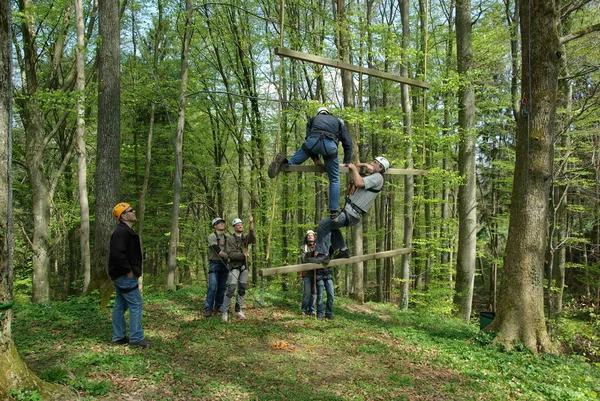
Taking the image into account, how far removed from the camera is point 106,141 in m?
8.05

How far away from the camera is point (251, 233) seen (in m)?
7.60

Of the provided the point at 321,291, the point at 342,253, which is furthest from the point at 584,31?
the point at 321,291

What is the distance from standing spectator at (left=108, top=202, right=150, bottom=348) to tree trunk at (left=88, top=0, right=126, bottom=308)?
2.13m

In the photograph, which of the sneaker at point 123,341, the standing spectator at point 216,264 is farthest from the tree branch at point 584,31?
the sneaker at point 123,341

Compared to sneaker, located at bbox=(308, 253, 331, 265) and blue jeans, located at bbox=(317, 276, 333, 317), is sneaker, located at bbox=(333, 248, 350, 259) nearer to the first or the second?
sneaker, located at bbox=(308, 253, 331, 265)

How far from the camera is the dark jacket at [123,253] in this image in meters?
5.75

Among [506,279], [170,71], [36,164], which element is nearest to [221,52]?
[170,71]

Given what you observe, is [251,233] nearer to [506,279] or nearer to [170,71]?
[506,279]

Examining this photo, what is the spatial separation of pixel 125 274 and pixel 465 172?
35.4 ft

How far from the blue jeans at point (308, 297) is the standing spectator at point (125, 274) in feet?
13.8

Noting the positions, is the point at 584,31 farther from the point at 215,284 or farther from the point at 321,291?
the point at 215,284

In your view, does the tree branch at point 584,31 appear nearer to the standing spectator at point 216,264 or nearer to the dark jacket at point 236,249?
the dark jacket at point 236,249

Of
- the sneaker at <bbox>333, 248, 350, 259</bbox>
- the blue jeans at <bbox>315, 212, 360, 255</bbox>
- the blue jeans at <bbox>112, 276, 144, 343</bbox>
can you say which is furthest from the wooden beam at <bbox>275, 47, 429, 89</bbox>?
the blue jeans at <bbox>112, 276, 144, 343</bbox>

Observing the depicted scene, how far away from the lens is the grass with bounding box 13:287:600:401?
489 centimetres
